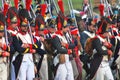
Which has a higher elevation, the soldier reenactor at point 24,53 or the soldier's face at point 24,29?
the soldier's face at point 24,29

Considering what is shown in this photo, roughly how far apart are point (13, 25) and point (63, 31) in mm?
1275

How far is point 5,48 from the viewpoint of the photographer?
11.6 metres

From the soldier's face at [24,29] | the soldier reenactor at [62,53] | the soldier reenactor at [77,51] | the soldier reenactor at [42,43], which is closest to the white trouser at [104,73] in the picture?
the soldier reenactor at [62,53]

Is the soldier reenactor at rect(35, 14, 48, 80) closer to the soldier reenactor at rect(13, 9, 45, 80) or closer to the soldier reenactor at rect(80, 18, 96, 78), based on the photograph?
the soldier reenactor at rect(13, 9, 45, 80)

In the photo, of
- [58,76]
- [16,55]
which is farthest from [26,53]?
[58,76]

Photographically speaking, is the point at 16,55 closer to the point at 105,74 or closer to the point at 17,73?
the point at 17,73

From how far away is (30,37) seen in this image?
40.2ft

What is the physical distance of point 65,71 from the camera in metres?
12.7

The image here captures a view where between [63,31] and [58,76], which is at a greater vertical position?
[63,31]

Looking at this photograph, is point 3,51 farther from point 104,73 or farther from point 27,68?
point 104,73

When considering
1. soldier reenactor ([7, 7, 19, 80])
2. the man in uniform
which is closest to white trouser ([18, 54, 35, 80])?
soldier reenactor ([7, 7, 19, 80])

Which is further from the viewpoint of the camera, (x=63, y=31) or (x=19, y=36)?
(x=63, y=31)

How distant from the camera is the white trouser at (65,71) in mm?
12672

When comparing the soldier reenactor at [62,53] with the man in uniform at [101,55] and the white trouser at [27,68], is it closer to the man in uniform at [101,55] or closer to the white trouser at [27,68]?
the man in uniform at [101,55]
